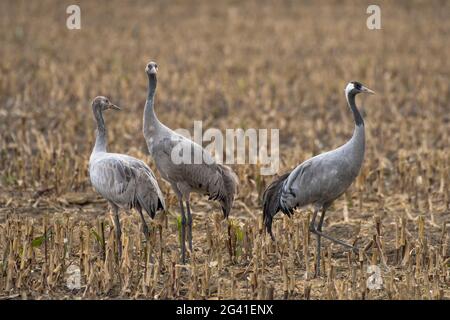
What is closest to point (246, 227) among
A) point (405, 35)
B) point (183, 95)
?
point (183, 95)

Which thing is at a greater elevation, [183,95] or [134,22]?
[134,22]

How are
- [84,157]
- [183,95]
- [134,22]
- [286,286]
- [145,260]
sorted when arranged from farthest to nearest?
[134,22], [183,95], [84,157], [145,260], [286,286]

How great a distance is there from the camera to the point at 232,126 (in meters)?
11.5

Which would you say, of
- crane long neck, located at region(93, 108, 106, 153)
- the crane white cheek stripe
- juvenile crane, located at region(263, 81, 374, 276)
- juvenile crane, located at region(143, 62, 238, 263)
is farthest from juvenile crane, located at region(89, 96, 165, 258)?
the crane white cheek stripe

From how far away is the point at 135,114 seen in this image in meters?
12.4

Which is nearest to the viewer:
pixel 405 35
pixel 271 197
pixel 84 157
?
pixel 271 197

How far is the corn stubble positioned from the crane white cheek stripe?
0.23 meters

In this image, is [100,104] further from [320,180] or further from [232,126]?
[232,126]

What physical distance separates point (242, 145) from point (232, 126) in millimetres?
1166

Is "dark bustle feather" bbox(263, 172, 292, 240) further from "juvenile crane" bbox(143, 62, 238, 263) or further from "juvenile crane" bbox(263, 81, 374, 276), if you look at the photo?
"juvenile crane" bbox(143, 62, 238, 263)

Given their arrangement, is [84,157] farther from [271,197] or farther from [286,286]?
[286,286]

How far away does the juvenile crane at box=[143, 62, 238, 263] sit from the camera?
6.69 metres

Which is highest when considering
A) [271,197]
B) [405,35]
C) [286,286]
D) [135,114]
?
[405,35]

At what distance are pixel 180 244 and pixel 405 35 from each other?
12.4 meters
